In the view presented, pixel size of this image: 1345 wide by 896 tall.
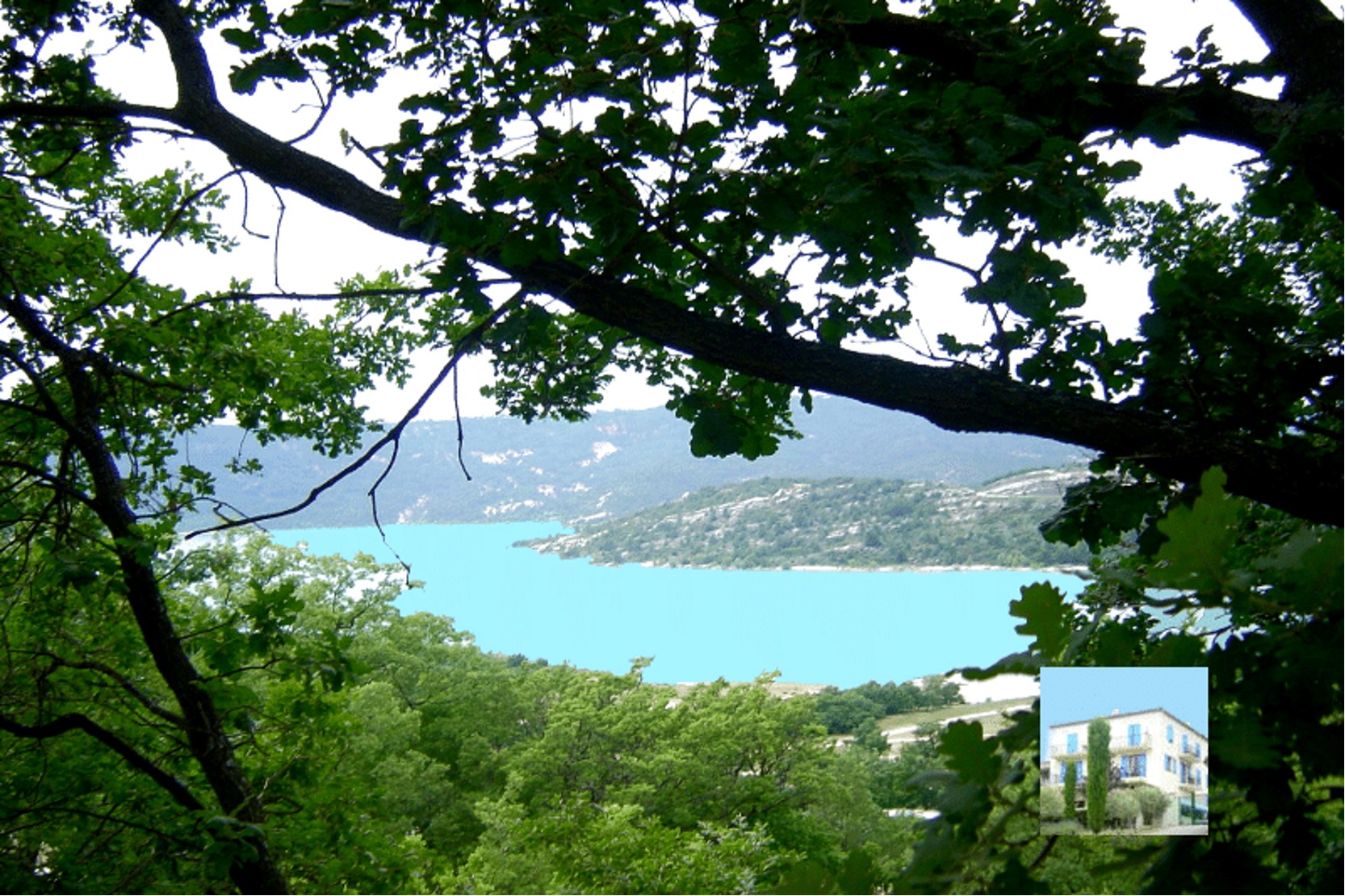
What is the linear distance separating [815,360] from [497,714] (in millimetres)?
12465

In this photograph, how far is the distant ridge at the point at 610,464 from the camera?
17.4m

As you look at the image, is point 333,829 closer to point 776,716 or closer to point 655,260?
point 655,260

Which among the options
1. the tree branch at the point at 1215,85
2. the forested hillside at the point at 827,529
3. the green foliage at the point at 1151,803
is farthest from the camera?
the forested hillside at the point at 827,529

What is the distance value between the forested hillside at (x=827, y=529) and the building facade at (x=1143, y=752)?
12.4 m

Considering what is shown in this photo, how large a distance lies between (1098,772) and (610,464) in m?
20.9

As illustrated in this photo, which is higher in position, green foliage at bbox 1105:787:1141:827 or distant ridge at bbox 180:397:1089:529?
distant ridge at bbox 180:397:1089:529

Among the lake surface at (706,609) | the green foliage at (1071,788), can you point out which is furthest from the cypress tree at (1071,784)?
the lake surface at (706,609)

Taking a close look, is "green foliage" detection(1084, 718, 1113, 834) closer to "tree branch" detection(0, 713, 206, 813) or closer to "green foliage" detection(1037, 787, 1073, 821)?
"green foliage" detection(1037, 787, 1073, 821)

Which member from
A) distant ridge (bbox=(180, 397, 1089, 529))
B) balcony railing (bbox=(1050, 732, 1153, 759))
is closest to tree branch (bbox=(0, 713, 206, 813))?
balcony railing (bbox=(1050, 732, 1153, 759))

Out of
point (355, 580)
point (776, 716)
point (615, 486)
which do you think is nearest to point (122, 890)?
point (776, 716)

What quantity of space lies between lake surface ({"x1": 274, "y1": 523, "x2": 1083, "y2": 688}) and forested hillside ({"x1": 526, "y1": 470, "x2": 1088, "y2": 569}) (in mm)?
608

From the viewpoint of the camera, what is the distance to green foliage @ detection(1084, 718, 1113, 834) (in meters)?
0.94

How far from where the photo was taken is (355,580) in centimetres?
1471

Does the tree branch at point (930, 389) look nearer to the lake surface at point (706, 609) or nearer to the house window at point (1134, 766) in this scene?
the house window at point (1134, 766)
